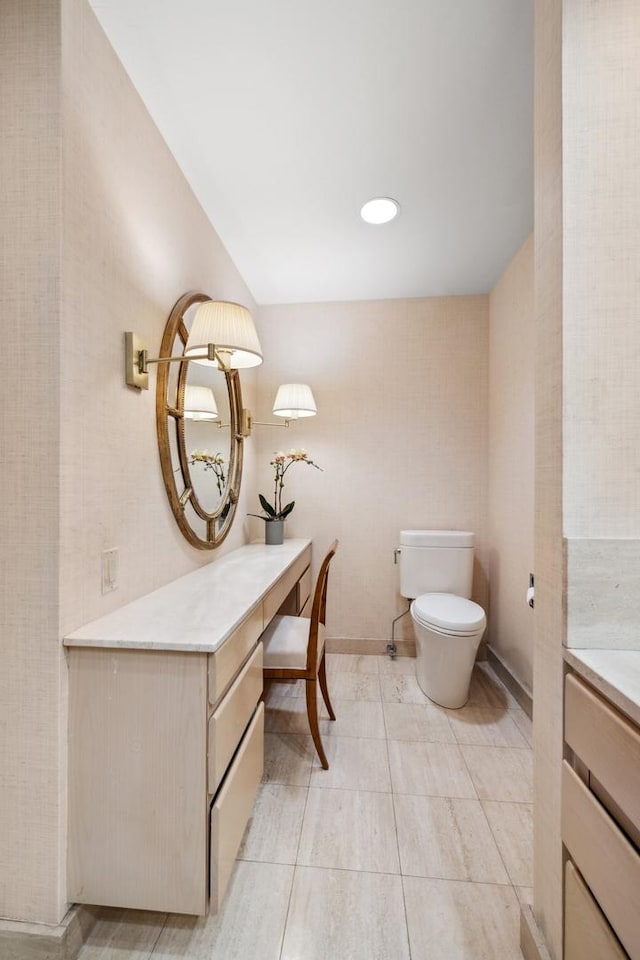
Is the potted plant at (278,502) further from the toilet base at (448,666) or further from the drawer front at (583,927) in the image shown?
the drawer front at (583,927)

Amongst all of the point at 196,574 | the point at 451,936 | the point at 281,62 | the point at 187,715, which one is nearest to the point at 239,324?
the point at 281,62

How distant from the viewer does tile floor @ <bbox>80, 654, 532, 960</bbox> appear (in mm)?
1114

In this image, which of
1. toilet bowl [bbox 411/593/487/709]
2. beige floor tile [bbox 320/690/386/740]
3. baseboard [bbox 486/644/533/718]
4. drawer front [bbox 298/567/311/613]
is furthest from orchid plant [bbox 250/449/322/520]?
baseboard [bbox 486/644/533/718]

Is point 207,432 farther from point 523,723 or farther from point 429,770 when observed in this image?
point 523,723

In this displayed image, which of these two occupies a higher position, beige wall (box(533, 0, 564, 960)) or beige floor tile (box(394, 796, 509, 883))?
beige wall (box(533, 0, 564, 960))

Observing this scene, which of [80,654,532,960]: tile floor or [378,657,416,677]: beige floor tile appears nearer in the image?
[80,654,532,960]: tile floor

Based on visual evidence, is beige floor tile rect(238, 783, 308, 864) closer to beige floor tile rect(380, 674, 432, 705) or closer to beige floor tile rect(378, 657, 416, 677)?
beige floor tile rect(380, 674, 432, 705)

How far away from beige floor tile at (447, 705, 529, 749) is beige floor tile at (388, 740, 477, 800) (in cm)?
13

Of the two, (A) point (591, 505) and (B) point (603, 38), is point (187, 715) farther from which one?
(B) point (603, 38)

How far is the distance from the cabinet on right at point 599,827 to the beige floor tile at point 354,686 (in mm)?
1561

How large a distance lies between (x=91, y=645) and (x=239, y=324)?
3.81 feet

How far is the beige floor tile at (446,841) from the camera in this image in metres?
1.32

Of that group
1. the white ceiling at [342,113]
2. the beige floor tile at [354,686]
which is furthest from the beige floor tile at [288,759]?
the white ceiling at [342,113]

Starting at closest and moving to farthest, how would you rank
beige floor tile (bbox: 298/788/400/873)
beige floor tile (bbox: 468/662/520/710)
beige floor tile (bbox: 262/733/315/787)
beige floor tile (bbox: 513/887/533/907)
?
beige floor tile (bbox: 513/887/533/907) < beige floor tile (bbox: 298/788/400/873) < beige floor tile (bbox: 262/733/315/787) < beige floor tile (bbox: 468/662/520/710)
